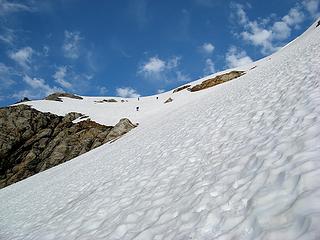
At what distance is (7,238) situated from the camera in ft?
39.7

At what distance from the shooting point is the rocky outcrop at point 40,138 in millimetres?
49688

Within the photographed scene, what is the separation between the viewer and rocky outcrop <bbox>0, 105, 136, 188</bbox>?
1956 inches

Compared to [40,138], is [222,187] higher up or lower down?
lower down

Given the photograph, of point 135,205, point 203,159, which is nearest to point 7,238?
point 135,205

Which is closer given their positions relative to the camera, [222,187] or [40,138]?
[222,187]

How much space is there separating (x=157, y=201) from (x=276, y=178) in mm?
3535

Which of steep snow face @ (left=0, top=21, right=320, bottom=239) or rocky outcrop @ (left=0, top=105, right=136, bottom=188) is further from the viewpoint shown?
rocky outcrop @ (left=0, top=105, right=136, bottom=188)

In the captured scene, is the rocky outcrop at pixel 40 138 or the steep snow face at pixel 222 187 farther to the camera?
the rocky outcrop at pixel 40 138

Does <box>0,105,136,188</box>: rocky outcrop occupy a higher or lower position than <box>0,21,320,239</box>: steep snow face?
higher

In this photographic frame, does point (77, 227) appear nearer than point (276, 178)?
No

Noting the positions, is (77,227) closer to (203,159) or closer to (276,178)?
(203,159)

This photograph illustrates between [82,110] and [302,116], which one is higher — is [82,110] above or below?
above

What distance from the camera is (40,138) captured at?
55.8m

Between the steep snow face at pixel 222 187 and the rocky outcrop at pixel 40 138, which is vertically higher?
the rocky outcrop at pixel 40 138
